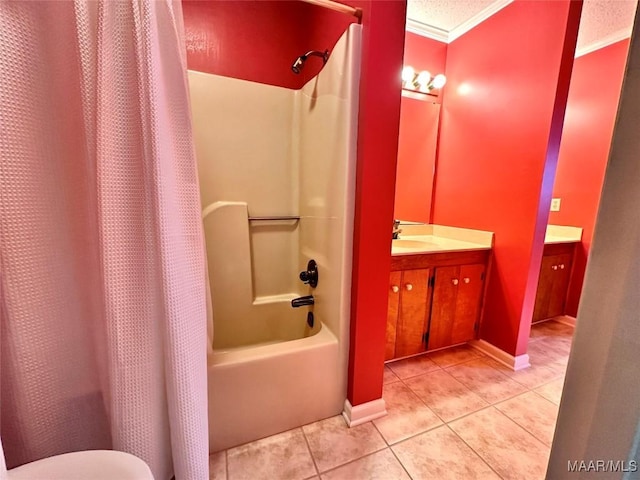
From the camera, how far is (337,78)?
3.76 ft

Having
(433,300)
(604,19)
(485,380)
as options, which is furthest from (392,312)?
(604,19)

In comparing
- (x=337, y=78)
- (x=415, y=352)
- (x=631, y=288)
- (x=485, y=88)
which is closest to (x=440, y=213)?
(x=485, y=88)

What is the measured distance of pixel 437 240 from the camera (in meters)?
2.08

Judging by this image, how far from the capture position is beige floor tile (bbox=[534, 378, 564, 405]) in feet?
4.72

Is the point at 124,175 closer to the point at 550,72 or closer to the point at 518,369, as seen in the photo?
the point at 550,72

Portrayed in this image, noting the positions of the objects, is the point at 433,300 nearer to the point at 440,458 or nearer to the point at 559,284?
the point at 440,458

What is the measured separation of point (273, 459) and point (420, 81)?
8.83 feet

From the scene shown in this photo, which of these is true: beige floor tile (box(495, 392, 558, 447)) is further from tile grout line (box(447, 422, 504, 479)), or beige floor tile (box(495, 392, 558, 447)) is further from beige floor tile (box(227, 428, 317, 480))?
beige floor tile (box(227, 428, 317, 480))

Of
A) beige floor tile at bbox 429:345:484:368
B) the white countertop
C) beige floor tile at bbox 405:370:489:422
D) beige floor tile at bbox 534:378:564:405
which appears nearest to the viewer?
beige floor tile at bbox 405:370:489:422

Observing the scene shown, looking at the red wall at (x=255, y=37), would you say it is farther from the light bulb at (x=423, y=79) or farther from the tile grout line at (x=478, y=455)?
the tile grout line at (x=478, y=455)

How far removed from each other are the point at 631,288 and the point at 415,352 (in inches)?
59.6

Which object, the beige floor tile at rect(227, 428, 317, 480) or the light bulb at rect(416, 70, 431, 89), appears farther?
the light bulb at rect(416, 70, 431, 89)

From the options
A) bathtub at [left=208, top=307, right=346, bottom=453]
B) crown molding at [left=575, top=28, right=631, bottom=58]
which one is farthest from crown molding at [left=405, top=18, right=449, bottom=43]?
bathtub at [left=208, top=307, right=346, bottom=453]

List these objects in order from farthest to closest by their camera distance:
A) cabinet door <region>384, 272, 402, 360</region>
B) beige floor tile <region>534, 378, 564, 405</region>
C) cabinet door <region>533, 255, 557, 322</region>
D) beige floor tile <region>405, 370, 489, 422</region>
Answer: cabinet door <region>533, 255, 557, 322</region> < cabinet door <region>384, 272, 402, 360</region> < beige floor tile <region>534, 378, 564, 405</region> < beige floor tile <region>405, 370, 489, 422</region>
